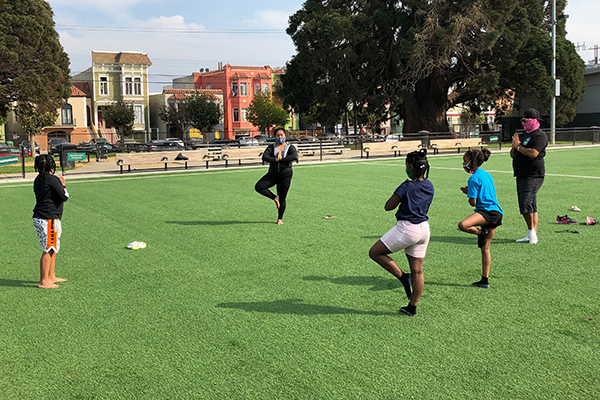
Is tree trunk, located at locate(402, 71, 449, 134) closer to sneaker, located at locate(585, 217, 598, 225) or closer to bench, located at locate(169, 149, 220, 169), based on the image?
bench, located at locate(169, 149, 220, 169)

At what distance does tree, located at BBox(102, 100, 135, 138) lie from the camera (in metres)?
60.2

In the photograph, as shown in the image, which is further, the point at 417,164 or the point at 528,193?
the point at 528,193

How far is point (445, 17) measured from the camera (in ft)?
112

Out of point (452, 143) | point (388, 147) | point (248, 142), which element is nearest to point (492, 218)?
point (388, 147)

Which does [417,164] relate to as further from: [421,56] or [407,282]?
[421,56]

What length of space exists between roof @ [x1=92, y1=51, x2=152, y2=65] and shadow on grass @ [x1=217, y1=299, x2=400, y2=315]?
64.5 m

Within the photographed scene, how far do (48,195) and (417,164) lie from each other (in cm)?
401

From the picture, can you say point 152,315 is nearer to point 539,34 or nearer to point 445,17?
point 445,17

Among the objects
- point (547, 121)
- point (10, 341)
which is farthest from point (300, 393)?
point (547, 121)

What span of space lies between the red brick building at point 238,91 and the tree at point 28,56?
37873 millimetres

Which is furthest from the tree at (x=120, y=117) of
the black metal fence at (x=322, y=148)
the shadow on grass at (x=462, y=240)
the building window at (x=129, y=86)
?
the shadow on grass at (x=462, y=240)

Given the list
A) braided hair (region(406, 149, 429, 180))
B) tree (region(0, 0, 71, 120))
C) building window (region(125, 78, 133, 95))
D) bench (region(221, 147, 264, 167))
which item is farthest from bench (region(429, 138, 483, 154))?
building window (region(125, 78, 133, 95))

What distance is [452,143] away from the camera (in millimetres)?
31047

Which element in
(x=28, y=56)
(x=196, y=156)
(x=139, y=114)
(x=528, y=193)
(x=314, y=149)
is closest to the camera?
(x=528, y=193)
